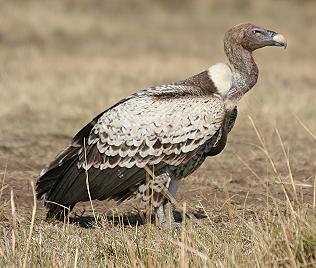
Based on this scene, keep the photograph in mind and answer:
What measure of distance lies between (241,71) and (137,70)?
32.5ft

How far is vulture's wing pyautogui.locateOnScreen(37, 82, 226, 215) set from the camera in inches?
269

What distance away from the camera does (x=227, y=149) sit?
34.3 feet

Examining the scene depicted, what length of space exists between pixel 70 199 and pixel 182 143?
0.92 metres

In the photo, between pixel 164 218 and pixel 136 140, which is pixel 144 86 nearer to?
pixel 164 218

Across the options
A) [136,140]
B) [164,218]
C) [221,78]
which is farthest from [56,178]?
[221,78]

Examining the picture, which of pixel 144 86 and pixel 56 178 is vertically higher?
pixel 144 86

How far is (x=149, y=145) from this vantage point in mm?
6875

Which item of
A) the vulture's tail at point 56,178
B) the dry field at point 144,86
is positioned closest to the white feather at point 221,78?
the dry field at point 144,86

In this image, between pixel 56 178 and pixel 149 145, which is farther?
pixel 56 178

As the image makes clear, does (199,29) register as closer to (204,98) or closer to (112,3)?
(112,3)

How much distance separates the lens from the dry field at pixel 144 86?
5.39 meters

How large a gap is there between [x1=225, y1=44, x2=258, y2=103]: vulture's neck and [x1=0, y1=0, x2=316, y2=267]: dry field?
0.60 m

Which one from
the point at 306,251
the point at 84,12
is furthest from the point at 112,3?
the point at 306,251

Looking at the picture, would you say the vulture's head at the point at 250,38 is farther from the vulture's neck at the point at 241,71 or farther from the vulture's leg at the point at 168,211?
the vulture's leg at the point at 168,211
